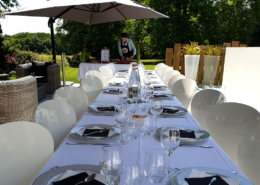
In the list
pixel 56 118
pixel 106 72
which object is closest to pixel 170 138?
pixel 56 118

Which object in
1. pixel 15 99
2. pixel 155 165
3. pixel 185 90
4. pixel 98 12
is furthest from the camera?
pixel 98 12

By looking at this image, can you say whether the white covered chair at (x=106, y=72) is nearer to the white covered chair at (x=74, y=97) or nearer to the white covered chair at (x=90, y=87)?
the white covered chair at (x=90, y=87)

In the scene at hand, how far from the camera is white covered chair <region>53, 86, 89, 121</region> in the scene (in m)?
2.67

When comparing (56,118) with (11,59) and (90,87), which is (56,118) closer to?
(90,87)

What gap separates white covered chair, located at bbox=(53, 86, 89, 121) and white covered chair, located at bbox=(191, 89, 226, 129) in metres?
1.36

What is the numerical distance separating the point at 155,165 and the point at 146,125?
0.51 meters

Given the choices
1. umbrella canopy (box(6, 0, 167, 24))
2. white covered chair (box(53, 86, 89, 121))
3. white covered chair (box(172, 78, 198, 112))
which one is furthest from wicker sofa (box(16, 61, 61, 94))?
white covered chair (box(172, 78, 198, 112))

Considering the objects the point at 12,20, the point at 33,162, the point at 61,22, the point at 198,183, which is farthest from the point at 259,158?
the point at 61,22

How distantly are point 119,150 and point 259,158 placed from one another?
0.98 metres

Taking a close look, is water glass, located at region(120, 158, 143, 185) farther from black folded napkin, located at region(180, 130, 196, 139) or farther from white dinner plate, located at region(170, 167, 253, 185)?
black folded napkin, located at region(180, 130, 196, 139)

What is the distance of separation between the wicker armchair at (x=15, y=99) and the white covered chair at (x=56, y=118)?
2.04 meters

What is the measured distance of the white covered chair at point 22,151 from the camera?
4.30 feet

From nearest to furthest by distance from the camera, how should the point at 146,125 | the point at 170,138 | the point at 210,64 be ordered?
the point at 170,138 → the point at 146,125 → the point at 210,64

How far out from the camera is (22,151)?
1.39m
